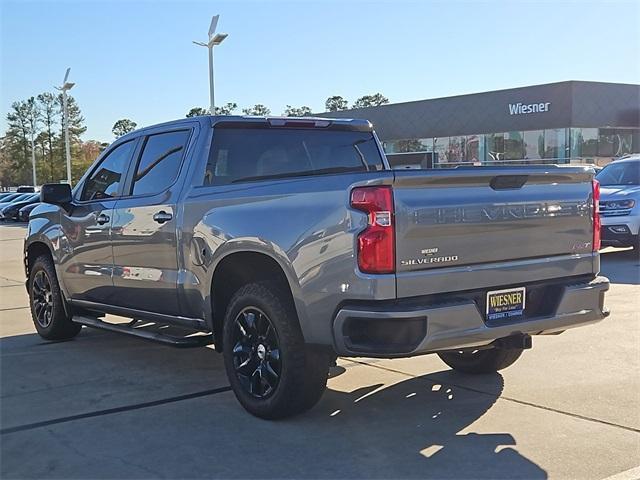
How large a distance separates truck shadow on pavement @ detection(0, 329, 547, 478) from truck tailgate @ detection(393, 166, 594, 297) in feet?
3.13

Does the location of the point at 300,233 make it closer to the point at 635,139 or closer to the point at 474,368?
the point at 474,368

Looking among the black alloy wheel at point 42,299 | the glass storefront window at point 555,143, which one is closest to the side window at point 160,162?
the black alloy wheel at point 42,299

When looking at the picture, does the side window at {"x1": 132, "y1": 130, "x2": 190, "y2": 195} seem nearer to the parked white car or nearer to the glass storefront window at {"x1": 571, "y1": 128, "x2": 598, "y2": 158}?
the parked white car

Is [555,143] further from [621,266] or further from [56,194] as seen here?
[56,194]

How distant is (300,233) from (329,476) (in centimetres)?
139

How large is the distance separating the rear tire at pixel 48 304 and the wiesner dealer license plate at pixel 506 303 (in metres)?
4.53

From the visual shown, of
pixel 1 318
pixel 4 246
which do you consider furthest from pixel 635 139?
pixel 1 318

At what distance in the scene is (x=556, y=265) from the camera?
4.72 meters

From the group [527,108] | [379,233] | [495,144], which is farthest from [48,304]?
[495,144]

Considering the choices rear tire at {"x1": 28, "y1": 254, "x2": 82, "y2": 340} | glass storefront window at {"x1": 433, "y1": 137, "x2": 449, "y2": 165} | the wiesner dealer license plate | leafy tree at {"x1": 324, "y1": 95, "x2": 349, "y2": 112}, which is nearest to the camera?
the wiesner dealer license plate

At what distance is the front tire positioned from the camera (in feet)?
14.7

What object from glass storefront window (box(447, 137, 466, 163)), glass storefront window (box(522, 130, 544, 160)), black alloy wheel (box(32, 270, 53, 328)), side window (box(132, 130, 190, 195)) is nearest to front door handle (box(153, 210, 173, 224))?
side window (box(132, 130, 190, 195))

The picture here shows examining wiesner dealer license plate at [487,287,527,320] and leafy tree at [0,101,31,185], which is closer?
wiesner dealer license plate at [487,287,527,320]

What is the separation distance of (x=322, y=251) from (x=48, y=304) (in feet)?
14.2
